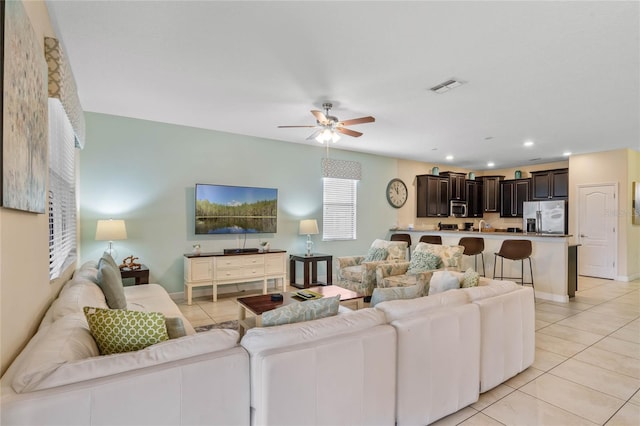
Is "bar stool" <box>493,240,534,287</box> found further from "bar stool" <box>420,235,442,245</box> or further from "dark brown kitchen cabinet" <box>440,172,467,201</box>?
"dark brown kitchen cabinet" <box>440,172,467,201</box>

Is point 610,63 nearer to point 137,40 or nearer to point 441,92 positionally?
point 441,92

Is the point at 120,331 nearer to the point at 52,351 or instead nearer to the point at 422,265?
the point at 52,351

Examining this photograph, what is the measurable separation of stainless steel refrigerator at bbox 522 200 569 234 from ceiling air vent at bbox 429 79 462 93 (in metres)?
5.67

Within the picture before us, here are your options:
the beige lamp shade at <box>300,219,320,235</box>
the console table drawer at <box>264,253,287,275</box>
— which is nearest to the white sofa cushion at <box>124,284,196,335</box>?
the console table drawer at <box>264,253,287,275</box>

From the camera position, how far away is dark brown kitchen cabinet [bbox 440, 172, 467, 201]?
330 inches

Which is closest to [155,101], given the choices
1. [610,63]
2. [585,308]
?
[610,63]

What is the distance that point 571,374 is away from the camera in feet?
8.89

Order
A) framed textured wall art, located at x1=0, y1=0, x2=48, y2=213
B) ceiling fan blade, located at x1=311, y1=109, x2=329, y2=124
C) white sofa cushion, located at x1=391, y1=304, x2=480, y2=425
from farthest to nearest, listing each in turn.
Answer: ceiling fan blade, located at x1=311, y1=109, x2=329, y2=124, white sofa cushion, located at x1=391, y1=304, x2=480, y2=425, framed textured wall art, located at x1=0, y1=0, x2=48, y2=213

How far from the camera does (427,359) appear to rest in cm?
195

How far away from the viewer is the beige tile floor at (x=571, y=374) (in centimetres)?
216

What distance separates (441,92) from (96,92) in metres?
3.89

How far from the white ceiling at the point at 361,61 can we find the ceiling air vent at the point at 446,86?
0.08 metres

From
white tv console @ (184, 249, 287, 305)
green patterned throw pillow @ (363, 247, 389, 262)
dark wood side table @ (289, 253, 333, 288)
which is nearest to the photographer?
white tv console @ (184, 249, 287, 305)

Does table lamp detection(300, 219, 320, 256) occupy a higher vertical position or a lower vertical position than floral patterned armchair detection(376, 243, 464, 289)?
higher
